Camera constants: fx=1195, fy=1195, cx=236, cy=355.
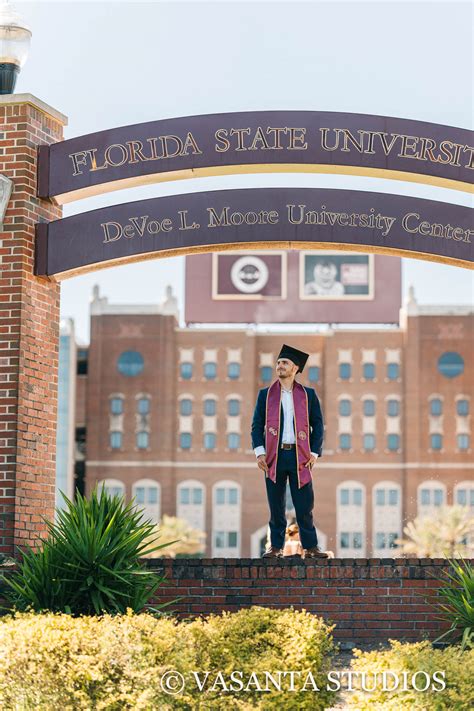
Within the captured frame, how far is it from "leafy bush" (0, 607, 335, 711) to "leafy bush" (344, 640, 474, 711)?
360 mm

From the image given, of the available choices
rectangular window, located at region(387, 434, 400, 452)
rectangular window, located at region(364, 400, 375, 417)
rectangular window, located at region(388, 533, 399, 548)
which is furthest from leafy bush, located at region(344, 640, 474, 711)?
rectangular window, located at region(364, 400, 375, 417)

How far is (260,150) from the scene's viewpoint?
11.4 metres

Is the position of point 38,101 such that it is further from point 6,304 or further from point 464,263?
point 464,263

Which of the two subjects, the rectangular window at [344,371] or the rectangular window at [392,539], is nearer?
the rectangular window at [392,539]

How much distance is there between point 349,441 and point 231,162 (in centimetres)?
7719

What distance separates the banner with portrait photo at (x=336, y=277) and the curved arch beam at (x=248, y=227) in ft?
255

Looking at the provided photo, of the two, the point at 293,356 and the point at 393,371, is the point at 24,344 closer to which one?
the point at 293,356

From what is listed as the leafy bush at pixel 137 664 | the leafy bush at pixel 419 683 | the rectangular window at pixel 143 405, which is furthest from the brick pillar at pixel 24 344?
the rectangular window at pixel 143 405

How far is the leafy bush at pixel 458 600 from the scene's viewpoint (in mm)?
8914

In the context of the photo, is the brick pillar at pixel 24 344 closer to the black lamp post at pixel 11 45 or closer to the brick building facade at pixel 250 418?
the black lamp post at pixel 11 45

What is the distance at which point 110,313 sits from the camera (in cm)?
9031

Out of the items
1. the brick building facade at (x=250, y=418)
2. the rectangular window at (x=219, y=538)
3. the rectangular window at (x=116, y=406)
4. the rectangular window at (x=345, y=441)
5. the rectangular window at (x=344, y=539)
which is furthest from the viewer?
the rectangular window at (x=116, y=406)

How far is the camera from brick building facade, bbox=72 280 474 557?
86562mm

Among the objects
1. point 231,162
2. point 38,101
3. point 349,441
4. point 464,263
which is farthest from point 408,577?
point 349,441
